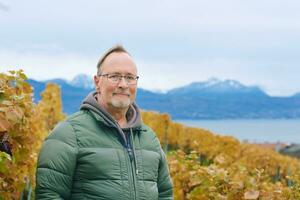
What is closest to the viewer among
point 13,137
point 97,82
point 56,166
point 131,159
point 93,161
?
point 56,166

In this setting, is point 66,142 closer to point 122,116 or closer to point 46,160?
point 46,160

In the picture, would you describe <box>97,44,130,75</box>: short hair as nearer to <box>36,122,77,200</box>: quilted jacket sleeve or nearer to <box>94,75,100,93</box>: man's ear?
<box>94,75,100,93</box>: man's ear

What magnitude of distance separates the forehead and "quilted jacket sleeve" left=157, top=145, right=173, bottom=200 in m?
0.65

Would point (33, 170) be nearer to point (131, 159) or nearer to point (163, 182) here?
point (163, 182)

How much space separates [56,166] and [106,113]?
466 millimetres

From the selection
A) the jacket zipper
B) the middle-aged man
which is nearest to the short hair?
the middle-aged man

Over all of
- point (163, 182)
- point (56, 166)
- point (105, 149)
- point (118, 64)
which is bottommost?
point (163, 182)

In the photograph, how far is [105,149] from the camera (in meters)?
4.12

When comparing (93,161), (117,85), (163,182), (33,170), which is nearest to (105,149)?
(93,161)

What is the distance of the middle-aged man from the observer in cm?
399

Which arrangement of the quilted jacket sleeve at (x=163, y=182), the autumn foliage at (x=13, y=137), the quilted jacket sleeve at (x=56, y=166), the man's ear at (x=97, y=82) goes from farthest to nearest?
the quilted jacket sleeve at (x=163, y=182) → the man's ear at (x=97, y=82) → the autumn foliage at (x=13, y=137) → the quilted jacket sleeve at (x=56, y=166)

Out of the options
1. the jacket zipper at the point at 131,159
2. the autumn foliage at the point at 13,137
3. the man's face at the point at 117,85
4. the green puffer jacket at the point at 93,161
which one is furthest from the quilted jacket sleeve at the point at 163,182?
the autumn foliage at the point at 13,137

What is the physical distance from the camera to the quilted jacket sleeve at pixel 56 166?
3955 mm

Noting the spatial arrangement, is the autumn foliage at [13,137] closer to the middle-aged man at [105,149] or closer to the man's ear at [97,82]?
the middle-aged man at [105,149]
